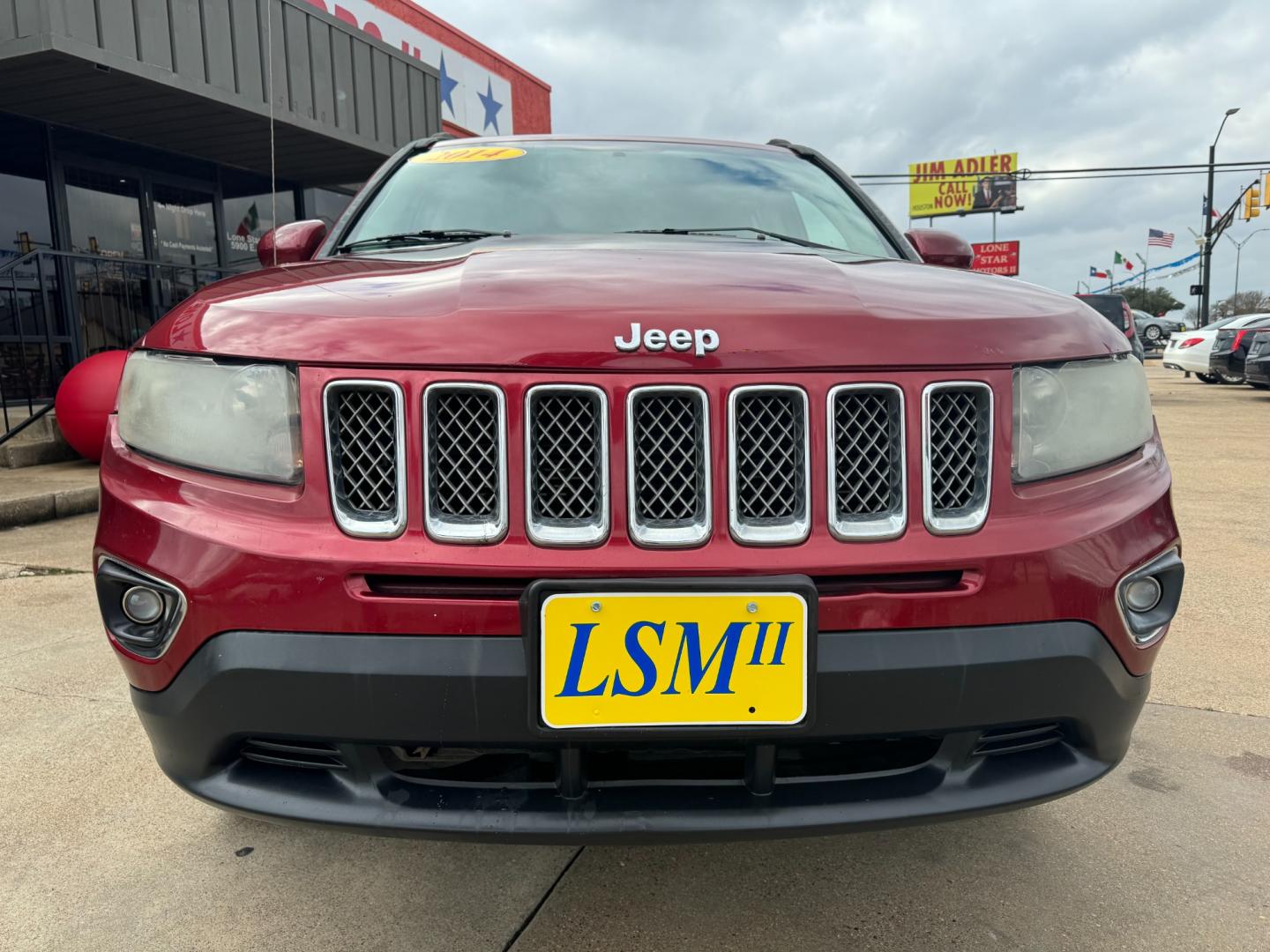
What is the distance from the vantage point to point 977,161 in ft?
200

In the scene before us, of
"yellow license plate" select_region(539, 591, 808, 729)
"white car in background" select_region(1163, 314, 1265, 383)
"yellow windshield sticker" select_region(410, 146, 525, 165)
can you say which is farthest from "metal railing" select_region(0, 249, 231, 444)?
"white car in background" select_region(1163, 314, 1265, 383)

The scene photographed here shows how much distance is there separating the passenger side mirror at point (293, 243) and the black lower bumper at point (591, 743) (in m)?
1.34

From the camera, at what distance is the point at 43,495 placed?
4.81m

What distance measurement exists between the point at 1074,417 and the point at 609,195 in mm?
1352

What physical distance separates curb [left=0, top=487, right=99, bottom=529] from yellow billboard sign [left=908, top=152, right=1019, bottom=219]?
56123mm

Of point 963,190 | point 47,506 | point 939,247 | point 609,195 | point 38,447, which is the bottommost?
point 47,506

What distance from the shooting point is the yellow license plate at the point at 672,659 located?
1.12 meters

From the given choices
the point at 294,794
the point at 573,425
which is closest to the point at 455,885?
the point at 294,794

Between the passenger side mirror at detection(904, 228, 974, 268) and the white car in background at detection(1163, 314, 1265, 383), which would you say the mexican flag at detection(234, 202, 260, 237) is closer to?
the passenger side mirror at detection(904, 228, 974, 268)

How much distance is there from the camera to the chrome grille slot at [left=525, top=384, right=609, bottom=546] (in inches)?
46.8

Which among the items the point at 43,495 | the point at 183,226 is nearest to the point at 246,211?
the point at 183,226

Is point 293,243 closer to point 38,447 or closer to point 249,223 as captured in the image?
point 38,447

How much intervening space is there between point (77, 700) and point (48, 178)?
741cm

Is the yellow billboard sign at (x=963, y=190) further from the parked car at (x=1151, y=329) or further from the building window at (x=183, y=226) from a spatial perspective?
the building window at (x=183, y=226)
